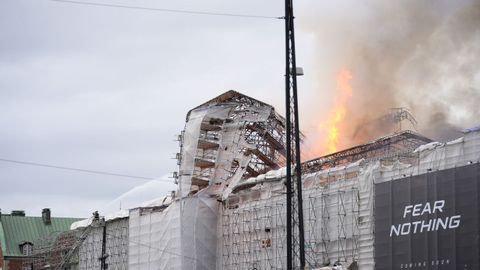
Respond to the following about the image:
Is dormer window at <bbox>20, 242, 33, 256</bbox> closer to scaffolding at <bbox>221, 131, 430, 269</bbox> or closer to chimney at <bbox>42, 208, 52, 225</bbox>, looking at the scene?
chimney at <bbox>42, 208, 52, 225</bbox>

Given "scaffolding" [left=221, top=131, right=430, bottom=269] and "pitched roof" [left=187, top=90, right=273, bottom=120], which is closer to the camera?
"scaffolding" [left=221, top=131, right=430, bottom=269]

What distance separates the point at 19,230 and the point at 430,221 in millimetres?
99898

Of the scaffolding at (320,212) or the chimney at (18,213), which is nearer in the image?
the scaffolding at (320,212)

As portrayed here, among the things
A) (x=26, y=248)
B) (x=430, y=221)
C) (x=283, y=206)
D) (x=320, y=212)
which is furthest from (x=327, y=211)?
(x=26, y=248)

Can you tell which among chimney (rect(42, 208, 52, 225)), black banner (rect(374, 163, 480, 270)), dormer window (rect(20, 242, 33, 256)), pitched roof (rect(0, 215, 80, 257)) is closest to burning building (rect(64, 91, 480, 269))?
black banner (rect(374, 163, 480, 270))

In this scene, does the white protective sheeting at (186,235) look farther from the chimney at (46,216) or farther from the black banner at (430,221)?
the chimney at (46,216)

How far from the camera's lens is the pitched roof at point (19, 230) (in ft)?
514

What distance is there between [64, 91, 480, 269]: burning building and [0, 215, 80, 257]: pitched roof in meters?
34.2

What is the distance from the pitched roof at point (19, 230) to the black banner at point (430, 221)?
285 ft

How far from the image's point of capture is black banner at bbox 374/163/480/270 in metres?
71.3

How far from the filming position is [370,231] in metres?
80.8

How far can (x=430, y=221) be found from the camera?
7481cm

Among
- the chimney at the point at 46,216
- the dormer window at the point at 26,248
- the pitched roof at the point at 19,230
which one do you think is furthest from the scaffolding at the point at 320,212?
the chimney at the point at 46,216

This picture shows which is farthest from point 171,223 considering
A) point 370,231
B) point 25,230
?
point 25,230
